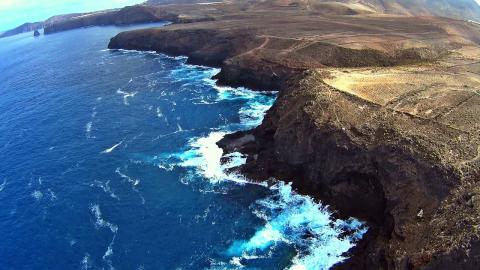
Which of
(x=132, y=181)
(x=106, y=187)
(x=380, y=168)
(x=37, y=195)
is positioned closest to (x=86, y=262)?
(x=106, y=187)

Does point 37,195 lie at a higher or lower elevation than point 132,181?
lower

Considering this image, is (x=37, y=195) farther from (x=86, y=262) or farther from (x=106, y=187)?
(x=86, y=262)

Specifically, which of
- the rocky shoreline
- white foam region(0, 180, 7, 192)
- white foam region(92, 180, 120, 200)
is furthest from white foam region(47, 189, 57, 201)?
the rocky shoreline

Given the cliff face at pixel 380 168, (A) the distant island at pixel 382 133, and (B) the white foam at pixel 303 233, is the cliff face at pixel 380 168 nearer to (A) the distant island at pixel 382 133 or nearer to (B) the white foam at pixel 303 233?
(A) the distant island at pixel 382 133

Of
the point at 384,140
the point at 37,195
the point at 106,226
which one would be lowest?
the point at 106,226

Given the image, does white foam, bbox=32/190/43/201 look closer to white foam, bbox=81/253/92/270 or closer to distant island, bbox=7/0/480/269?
white foam, bbox=81/253/92/270

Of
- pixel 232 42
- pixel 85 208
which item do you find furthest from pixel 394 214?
pixel 232 42
